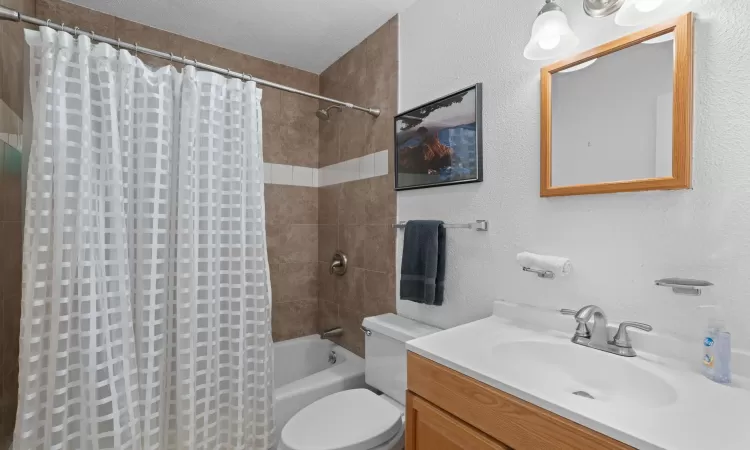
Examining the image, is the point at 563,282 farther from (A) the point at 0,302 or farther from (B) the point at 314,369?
(A) the point at 0,302

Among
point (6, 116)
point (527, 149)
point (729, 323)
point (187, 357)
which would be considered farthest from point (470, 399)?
point (6, 116)

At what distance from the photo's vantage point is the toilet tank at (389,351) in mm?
1552

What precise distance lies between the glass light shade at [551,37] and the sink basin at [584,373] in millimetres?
967

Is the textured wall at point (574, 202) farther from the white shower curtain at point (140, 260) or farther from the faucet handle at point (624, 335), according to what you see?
the white shower curtain at point (140, 260)

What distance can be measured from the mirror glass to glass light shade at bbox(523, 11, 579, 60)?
0.29 feet

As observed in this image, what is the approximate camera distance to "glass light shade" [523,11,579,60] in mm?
1052

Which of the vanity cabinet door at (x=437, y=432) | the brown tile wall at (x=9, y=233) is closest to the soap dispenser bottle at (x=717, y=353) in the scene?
the vanity cabinet door at (x=437, y=432)

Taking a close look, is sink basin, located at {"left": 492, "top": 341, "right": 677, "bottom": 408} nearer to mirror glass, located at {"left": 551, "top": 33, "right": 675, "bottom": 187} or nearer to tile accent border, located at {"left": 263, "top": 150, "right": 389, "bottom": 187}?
mirror glass, located at {"left": 551, "top": 33, "right": 675, "bottom": 187}

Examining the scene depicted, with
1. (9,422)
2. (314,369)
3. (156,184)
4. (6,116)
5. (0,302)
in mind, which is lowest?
(314,369)

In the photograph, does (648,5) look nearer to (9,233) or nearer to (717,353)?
(717,353)

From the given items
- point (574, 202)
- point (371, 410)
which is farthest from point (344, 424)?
point (574, 202)

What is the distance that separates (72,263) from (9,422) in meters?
0.83

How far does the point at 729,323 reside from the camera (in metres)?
0.85

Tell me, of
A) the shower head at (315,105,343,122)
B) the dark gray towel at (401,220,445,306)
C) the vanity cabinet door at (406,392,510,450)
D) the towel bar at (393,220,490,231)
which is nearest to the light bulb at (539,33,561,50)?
the towel bar at (393,220,490,231)
